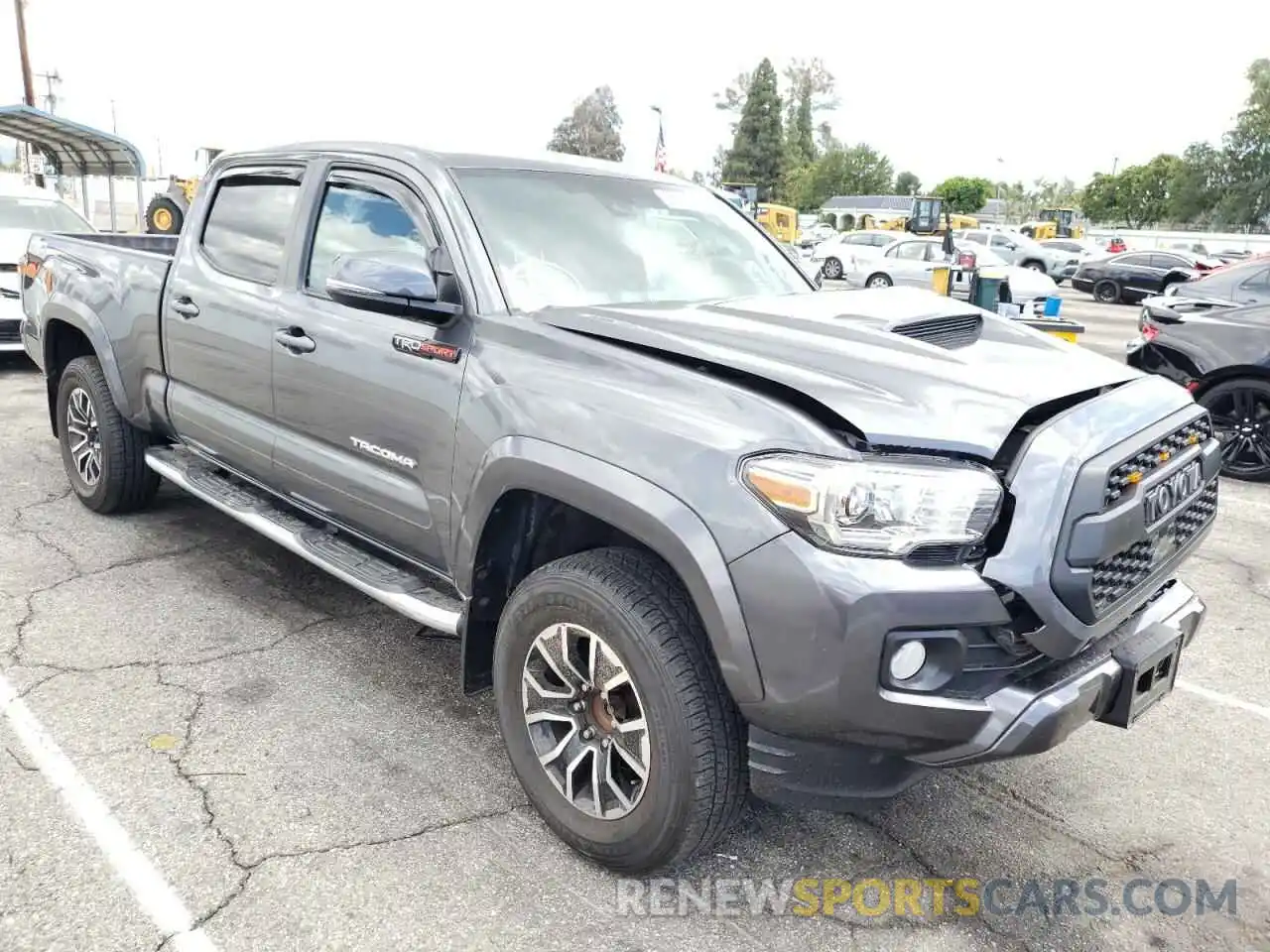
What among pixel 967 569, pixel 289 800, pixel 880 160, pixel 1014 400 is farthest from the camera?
pixel 880 160

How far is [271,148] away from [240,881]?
2920 millimetres

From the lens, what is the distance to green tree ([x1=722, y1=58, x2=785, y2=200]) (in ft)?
304

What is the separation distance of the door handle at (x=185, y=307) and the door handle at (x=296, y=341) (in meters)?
0.80

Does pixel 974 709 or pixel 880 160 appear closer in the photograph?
pixel 974 709

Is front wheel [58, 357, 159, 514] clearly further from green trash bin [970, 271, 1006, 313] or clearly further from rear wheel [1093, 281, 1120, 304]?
rear wheel [1093, 281, 1120, 304]

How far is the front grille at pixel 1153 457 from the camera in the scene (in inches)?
91.4

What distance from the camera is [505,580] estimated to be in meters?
3.00

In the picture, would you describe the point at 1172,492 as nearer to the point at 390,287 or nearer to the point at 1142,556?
the point at 1142,556

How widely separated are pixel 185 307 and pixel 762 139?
9442 cm

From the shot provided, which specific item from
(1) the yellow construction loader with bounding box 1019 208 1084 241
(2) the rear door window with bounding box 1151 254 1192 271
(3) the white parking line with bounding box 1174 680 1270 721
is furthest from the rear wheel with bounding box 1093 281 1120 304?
(3) the white parking line with bounding box 1174 680 1270 721

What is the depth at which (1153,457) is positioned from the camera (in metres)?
2.53

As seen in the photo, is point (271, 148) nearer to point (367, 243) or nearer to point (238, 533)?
point (367, 243)

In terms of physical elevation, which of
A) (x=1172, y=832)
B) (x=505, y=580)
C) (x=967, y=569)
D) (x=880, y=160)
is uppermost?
(x=880, y=160)

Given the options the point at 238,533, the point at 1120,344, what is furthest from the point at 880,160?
the point at 238,533
